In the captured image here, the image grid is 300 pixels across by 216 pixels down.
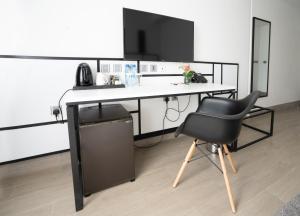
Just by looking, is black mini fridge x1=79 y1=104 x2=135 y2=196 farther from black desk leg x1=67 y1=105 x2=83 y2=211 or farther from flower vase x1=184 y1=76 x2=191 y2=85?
flower vase x1=184 y1=76 x2=191 y2=85

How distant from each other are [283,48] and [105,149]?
4426mm

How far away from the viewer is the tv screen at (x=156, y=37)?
1919 millimetres

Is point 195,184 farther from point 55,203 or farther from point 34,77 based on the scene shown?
point 34,77

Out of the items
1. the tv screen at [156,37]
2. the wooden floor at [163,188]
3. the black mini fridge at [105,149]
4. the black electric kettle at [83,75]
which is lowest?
the wooden floor at [163,188]

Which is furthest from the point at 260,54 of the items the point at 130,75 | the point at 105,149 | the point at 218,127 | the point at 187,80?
the point at 105,149

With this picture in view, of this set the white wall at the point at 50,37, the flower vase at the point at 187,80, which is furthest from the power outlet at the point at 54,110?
the flower vase at the point at 187,80

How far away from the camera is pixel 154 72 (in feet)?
7.29

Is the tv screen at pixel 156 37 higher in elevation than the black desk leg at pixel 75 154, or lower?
higher

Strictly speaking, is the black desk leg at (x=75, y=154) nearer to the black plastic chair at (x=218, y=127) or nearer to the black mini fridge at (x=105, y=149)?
the black mini fridge at (x=105, y=149)

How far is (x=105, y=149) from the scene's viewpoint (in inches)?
52.6

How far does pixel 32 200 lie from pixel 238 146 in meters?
2.15

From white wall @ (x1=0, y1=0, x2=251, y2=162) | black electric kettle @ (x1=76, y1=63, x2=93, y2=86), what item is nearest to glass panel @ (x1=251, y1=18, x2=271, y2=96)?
white wall @ (x1=0, y1=0, x2=251, y2=162)

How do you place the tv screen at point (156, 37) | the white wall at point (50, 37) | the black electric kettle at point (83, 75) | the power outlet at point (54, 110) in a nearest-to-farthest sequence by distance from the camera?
the white wall at point (50, 37) < the black electric kettle at point (83, 75) < the power outlet at point (54, 110) < the tv screen at point (156, 37)

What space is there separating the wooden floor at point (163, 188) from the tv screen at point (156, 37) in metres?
1.15
